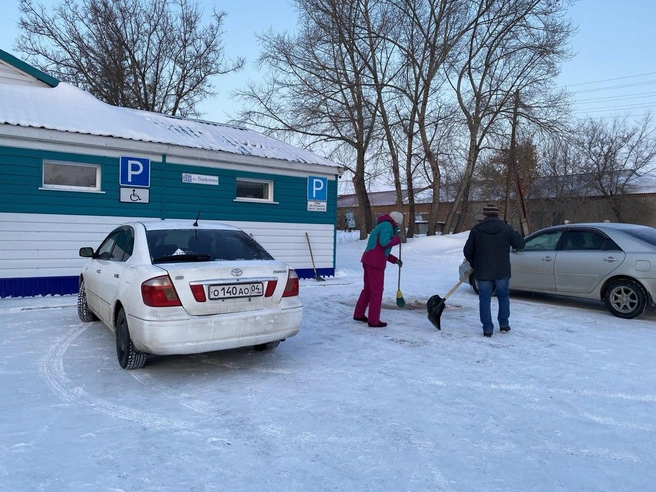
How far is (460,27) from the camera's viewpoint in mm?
25453

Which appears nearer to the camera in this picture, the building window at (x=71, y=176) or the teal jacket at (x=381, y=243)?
the teal jacket at (x=381, y=243)

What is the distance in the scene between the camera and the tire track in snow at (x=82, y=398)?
3.49m

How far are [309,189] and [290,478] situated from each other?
972 cm

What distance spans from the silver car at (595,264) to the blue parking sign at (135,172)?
732cm

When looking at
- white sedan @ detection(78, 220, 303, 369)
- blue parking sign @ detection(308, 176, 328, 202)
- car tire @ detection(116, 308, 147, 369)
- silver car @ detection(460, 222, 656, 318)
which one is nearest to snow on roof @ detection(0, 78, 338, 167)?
blue parking sign @ detection(308, 176, 328, 202)

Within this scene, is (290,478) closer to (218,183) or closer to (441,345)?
(441,345)

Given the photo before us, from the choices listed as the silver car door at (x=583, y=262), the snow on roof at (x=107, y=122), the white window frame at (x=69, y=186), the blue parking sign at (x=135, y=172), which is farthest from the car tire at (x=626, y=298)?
the white window frame at (x=69, y=186)

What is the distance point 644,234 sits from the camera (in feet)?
24.6

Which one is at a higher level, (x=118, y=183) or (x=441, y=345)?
(x=118, y=183)

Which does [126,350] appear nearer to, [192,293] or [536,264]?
[192,293]

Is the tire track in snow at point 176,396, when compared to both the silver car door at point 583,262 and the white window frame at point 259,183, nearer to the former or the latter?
the silver car door at point 583,262

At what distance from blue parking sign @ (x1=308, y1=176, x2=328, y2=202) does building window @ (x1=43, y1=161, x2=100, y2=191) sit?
489 cm

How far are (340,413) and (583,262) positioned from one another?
5804 millimetres

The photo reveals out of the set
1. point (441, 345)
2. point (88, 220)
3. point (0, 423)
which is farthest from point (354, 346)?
point (88, 220)
